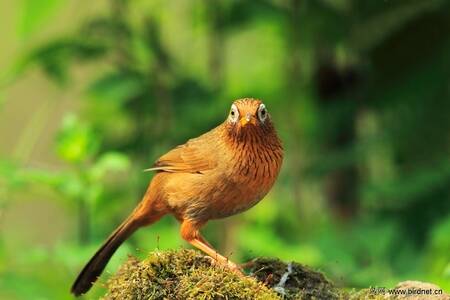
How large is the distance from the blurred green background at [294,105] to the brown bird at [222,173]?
2.09m

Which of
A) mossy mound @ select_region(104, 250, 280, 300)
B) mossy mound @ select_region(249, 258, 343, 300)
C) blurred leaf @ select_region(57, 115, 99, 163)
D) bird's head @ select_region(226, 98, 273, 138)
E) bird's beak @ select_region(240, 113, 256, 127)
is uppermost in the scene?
blurred leaf @ select_region(57, 115, 99, 163)

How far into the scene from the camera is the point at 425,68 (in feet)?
24.0

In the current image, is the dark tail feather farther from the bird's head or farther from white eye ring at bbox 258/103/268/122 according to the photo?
white eye ring at bbox 258/103/268/122

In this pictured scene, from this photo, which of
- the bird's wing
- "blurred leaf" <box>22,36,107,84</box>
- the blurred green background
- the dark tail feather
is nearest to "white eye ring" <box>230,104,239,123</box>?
the bird's wing

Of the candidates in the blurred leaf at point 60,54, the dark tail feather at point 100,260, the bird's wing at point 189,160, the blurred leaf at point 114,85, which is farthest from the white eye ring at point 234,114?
the blurred leaf at point 60,54

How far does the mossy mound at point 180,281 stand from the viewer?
3445 mm

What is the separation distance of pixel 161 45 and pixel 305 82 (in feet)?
4.35

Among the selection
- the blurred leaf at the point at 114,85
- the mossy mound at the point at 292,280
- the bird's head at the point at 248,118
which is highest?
the blurred leaf at the point at 114,85

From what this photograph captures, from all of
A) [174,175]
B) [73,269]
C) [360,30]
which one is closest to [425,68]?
[360,30]

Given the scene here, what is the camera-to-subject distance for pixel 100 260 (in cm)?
429

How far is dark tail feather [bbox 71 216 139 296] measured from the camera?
4.27 m

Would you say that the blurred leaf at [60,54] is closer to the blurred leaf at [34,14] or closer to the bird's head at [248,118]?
the blurred leaf at [34,14]

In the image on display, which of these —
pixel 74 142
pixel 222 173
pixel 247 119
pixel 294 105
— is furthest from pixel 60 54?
pixel 247 119

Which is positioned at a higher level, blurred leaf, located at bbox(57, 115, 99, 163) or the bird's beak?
blurred leaf, located at bbox(57, 115, 99, 163)
